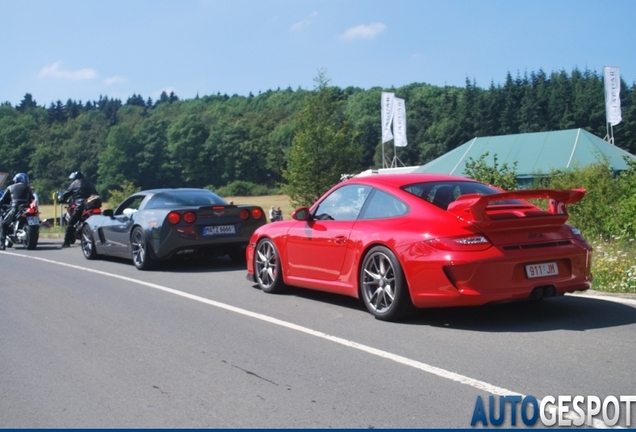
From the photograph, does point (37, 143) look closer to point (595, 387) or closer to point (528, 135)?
point (528, 135)

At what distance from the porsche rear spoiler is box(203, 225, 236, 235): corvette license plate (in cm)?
572

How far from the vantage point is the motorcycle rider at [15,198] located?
1866 cm

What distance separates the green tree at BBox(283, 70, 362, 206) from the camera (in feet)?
134

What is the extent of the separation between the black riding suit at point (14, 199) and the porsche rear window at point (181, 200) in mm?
7745

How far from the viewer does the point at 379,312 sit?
7.04 meters

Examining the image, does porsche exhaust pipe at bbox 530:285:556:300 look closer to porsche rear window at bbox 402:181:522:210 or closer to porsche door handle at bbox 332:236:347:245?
porsche rear window at bbox 402:181:522:210

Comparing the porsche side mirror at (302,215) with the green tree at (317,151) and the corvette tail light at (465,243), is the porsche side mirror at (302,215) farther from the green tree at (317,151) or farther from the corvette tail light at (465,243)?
the green tree at (317,151)

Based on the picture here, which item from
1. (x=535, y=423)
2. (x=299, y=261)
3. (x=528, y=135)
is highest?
(x=528, y=135)

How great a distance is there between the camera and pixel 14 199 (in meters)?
18.7

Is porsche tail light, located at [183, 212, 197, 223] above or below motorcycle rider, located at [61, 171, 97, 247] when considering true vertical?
below

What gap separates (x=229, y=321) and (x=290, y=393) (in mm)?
2672

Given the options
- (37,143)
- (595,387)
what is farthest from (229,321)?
(37,143)

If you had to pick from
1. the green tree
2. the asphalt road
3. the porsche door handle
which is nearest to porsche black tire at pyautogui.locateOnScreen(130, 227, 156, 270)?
the asphalt road

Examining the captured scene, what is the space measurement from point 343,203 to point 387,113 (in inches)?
1651
